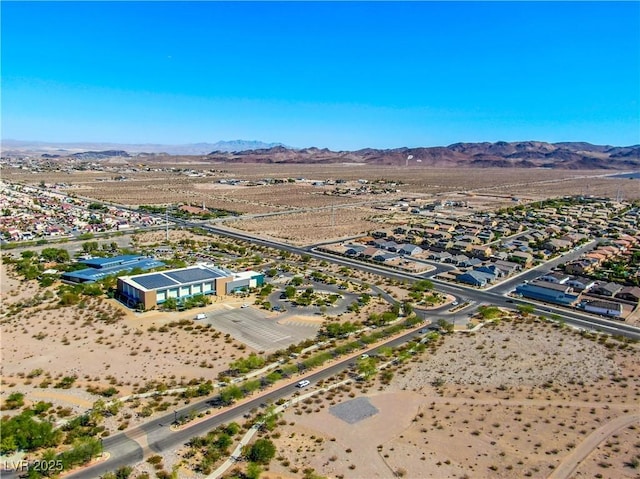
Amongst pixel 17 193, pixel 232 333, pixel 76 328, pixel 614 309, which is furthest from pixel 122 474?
pixel 17 193

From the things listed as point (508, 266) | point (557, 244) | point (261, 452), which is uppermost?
point (557, 244)

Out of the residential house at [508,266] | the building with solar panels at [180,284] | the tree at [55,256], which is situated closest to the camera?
the building with solar panels at [180,284]

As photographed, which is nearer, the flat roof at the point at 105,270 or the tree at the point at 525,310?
the tree at the point at 525,310

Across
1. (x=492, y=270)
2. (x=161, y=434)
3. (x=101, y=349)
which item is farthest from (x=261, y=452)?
(x=492, y=270)

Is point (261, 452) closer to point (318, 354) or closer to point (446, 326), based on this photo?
point (318, 354)

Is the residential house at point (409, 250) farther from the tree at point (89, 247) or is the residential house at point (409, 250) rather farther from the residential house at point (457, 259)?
the tree at point (89, 247)

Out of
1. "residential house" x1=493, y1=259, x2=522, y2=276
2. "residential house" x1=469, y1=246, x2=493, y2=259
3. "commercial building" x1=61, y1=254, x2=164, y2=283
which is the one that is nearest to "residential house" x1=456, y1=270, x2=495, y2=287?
"residential house" x1=493, y1=259, x2=522, y2=276

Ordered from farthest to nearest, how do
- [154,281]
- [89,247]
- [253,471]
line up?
1. [89,247]
2. [154,281]
3. [253,471]

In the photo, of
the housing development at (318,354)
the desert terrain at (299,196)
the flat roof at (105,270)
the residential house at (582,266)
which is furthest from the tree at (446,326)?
the desert terrain at (299,196)
